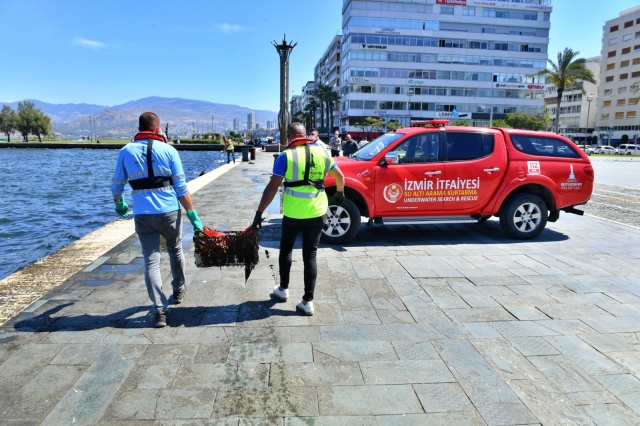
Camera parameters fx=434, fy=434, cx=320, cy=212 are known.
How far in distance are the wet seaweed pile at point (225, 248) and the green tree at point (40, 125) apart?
380 feet

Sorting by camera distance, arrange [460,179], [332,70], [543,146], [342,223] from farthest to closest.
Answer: [332,70] < [543,146] < [460,179] < [342,223]

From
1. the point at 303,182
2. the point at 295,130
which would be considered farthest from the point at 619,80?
the point at 303,182

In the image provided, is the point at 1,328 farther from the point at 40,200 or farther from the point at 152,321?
the point at 40,200

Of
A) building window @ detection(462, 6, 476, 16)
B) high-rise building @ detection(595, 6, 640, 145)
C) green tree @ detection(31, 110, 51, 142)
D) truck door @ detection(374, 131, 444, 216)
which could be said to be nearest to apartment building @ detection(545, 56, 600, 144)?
high-rise building @ detection(595, 6, 640, 145)

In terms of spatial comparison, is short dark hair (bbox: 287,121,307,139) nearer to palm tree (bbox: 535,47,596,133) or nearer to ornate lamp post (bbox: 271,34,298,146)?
ornate lamp post (bbox: 271,34,298,146)

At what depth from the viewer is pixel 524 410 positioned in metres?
2.77

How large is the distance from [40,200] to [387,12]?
2793 inches

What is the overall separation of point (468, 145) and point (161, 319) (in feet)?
17.9

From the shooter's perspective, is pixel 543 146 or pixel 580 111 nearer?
pixel 543 146

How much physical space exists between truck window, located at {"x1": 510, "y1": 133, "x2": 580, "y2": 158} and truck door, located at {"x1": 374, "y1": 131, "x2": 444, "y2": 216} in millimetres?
1436

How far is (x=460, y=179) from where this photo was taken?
699cm

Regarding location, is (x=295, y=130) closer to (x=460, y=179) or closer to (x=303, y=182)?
(x=303, y=182)

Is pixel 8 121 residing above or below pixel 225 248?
above

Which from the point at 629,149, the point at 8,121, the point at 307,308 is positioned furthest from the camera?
the point at 8,121
